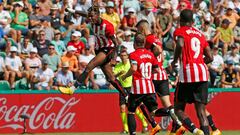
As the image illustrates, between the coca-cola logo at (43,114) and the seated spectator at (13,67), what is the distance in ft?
2.24

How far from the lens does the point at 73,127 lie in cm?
2156

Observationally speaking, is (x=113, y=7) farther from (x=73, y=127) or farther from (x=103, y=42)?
(x=103, y=42)

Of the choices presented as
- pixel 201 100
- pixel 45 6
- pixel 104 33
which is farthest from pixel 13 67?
pixel 201 100

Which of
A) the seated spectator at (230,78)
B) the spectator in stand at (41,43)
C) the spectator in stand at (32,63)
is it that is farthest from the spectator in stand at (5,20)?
the seated spectator at (230,78)

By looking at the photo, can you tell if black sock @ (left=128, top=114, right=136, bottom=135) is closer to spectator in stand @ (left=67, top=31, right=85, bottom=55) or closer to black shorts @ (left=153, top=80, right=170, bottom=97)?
black shorts @ (left=153, top=80, right=170, bottom=97)

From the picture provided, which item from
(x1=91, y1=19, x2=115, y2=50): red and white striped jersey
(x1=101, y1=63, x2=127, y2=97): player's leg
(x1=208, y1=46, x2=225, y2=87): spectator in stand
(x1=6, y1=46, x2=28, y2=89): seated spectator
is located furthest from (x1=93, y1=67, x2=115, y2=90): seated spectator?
(x1=91, y1=19, x2=115, y2=50): red and white striped jersey

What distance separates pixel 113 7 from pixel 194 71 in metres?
9.84

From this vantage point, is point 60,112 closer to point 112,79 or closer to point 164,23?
point 112,79

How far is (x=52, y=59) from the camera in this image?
73.3ft

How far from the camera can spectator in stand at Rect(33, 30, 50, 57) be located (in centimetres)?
2267

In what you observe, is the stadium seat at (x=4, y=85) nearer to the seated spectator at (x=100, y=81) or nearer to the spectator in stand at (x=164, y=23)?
the seated spectator at (x=100, y=81)

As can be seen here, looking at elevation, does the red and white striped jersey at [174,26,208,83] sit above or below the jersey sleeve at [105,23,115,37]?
below

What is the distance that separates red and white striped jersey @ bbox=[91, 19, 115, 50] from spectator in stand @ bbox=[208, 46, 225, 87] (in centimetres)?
606

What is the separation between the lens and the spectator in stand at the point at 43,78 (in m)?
21.6
